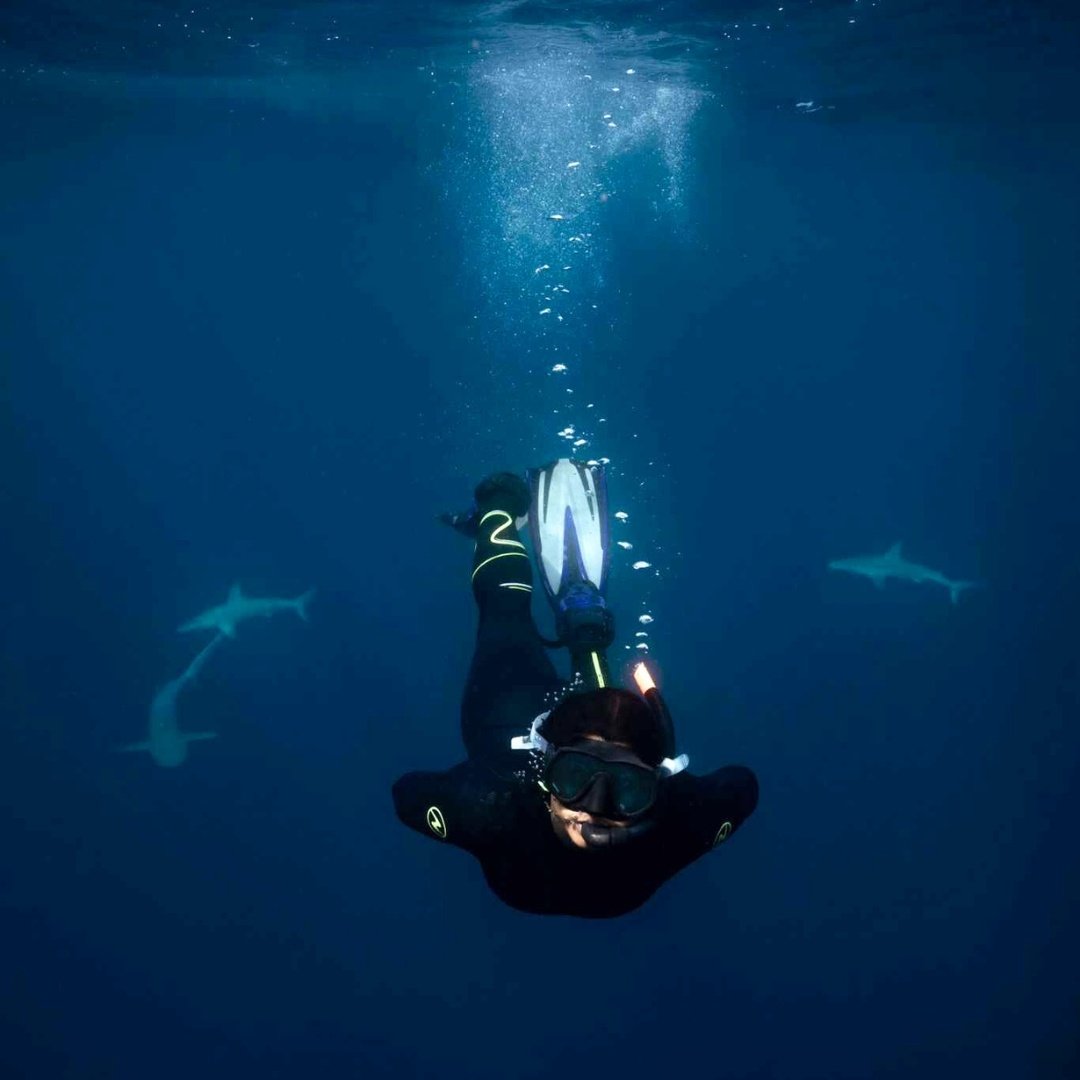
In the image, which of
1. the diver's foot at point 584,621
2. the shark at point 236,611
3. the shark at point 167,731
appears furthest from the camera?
the shark at point 236,611

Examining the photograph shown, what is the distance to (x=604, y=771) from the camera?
2.99 meters

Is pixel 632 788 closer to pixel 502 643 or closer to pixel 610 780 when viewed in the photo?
pixel 610 780

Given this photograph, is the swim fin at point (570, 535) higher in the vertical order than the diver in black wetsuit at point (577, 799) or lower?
higher

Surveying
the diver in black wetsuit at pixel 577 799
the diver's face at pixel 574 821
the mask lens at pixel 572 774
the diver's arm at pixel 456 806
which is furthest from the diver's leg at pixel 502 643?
the mask lens at pixel 572 774

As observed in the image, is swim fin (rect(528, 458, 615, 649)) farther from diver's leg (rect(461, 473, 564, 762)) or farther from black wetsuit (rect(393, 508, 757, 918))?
black wetsuit (rect(393, 508, 757, 918))

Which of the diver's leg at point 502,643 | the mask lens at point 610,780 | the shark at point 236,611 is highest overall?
the shark at point 236,611

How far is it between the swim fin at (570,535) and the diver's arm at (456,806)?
2.39m

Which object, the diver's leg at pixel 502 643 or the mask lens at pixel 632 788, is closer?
the mask lens at pixel 632 788

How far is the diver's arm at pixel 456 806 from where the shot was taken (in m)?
3.62

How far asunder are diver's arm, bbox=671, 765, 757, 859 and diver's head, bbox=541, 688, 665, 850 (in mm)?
451

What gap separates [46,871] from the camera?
14.2m

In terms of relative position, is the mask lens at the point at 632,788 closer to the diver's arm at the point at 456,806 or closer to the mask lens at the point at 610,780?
the mask lens at the point at 610,780

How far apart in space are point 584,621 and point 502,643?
63 cm

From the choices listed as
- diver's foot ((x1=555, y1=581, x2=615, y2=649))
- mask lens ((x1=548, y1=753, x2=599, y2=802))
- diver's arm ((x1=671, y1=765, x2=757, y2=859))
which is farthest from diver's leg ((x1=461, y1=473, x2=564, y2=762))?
mask lens ((x1=548, y1=753, x2=599, y2=802))
